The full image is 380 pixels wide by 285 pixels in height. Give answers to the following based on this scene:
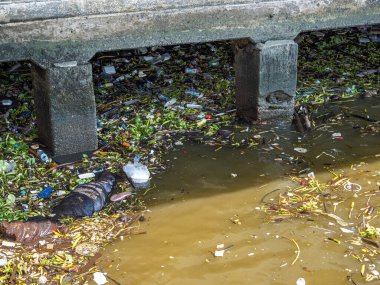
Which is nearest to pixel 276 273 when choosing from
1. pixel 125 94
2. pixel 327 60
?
pixel 125 94

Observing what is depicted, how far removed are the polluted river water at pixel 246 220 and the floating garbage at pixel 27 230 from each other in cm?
53

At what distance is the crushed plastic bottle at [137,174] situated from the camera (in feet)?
18.3

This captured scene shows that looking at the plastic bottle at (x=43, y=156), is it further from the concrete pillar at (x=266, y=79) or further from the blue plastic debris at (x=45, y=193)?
the concrete pillar at (x=266, y=79)

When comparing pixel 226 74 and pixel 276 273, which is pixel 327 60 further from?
pixel 276 273

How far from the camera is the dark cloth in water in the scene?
5.07 metres

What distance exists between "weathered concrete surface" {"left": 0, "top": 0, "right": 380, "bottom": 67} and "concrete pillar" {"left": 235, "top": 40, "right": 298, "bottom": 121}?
0.45ft

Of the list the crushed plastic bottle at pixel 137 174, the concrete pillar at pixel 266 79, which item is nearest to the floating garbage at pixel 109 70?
the concrete pillar at pixel 266 79

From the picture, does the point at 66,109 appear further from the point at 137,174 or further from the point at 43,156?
the point at 137,174

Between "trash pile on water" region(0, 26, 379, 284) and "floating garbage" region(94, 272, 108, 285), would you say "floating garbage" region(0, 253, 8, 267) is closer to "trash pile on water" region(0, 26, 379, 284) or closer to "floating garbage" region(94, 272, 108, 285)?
"trash pile on water" region(0, 26, 379, 284)

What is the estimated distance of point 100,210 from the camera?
17.0ft

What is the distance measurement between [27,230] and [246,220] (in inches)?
66.2

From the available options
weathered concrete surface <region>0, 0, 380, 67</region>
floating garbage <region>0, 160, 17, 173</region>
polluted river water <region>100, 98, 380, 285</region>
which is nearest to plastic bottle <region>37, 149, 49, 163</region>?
floating garbage <region>0, 160, 17, 173</region>

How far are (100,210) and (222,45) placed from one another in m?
4.43

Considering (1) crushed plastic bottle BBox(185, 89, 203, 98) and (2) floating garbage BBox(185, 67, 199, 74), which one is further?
(2) floating garbage BBox(185, 67, 199, 74)
